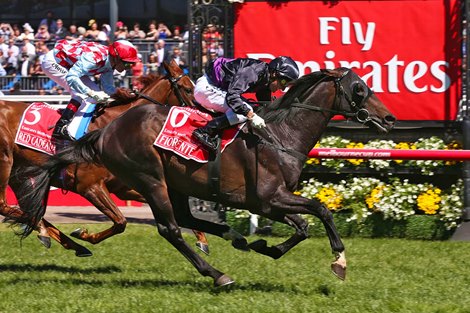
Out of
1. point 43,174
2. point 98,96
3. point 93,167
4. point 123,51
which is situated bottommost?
point 93,167

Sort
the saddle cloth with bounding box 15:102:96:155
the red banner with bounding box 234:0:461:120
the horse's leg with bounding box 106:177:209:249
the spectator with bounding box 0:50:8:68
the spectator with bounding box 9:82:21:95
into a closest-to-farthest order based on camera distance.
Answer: the horse's leg with bounding box 106:177:209:249 → the saddle cloth with bounding box 15:102:96:155 → the red banner with bounding box 234:0:461:120 → the spectator with bounding box 9:82:21:95 → the spectator with bounding box 0:50:8:68

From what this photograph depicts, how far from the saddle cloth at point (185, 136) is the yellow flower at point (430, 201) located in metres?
3.67

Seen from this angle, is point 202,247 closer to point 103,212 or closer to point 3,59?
point 103,212

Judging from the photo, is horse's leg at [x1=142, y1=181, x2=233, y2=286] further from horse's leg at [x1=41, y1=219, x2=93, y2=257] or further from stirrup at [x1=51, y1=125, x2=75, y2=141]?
stirrup at [x1=51, y1=125, x2=75, y2=141]

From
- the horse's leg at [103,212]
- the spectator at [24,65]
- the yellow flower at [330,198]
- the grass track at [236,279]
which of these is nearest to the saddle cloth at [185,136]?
the grass track at [236,279]

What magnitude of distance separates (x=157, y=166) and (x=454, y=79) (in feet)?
14.8

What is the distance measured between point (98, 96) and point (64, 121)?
1.39 ft

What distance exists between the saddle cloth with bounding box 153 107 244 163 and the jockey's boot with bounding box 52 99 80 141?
1.68 m

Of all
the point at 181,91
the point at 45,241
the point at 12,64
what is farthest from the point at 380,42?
the point at 12,64

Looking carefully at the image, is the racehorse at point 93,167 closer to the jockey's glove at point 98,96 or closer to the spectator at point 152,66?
the jockey's glove at point 98,96

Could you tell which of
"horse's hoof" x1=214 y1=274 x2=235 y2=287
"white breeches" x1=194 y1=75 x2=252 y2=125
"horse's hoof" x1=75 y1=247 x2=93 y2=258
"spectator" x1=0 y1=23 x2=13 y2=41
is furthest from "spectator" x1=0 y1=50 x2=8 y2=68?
"horse's hoof" x1=214 y1=274 x2=235 y2=287

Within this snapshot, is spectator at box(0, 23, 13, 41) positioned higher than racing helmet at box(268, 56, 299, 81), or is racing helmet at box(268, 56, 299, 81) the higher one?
racing helmet at box(268, 56, 299, 81)

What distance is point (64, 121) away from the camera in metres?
8.93

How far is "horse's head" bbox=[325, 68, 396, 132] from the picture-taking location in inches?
300
